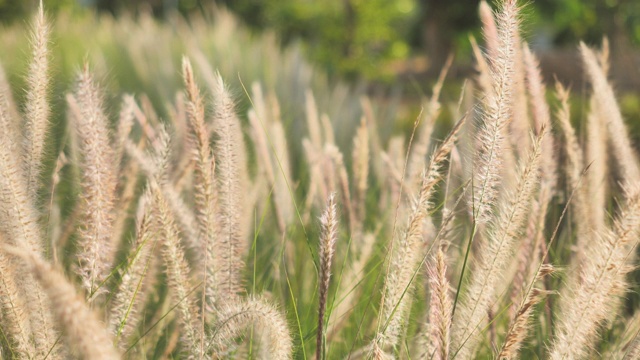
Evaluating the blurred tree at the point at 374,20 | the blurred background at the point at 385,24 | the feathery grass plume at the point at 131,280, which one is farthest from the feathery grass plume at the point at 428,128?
the blurred tree at the point at 374,20

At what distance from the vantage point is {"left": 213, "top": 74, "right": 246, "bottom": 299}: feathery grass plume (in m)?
1.03

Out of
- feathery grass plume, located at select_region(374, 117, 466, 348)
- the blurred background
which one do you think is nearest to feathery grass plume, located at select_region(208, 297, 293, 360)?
feathery grass plume, located at select_region(374, 117, 466, 348)

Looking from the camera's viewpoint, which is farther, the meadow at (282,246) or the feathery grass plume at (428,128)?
the feathery grass plume at (428,128)

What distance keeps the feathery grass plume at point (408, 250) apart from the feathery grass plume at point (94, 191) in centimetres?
42

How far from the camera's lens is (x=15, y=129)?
3.96ft

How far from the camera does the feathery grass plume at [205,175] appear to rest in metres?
0.96

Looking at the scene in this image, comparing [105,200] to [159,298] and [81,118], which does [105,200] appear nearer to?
[81,118]

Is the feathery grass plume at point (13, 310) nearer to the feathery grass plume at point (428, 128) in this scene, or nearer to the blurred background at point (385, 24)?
the feathery grass plume at point (428, 128)

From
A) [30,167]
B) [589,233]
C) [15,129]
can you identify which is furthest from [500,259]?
[15,129]

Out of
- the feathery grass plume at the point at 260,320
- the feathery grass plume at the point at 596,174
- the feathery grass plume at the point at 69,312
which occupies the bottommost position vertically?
the feathery grass plume at the point at 260,320

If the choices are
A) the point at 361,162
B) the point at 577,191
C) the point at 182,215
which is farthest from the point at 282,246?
the point at 577,191

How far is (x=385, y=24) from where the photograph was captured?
1466 cm

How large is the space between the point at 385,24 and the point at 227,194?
14.1 meters

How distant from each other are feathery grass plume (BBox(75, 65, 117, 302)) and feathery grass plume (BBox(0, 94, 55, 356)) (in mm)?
65
